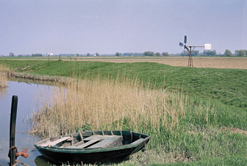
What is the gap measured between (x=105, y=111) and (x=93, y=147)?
2.55 m

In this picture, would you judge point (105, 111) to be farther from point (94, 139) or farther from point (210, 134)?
point (210, 134)

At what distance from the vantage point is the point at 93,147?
5684 millimetres

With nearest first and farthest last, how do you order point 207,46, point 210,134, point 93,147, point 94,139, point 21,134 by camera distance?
Result: point 93,147, point 94,139, point 210,134, point 21,134, point 207,46

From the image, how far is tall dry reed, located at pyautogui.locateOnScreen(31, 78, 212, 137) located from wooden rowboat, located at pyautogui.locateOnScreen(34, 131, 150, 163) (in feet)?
3.58

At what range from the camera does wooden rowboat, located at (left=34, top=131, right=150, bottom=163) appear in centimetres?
546

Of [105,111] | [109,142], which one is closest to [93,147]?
[109,142]

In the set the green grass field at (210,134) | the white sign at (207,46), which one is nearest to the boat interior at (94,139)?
the green grass field at (210,134)

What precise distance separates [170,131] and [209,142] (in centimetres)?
109

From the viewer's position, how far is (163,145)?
6.57m

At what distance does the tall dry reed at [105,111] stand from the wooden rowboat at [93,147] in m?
1.09

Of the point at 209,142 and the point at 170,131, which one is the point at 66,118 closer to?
the point at 170,131

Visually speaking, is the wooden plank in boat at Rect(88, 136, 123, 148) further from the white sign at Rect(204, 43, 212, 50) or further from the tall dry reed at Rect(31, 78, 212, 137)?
the white sign at Rect(204, 43, 212, 50)

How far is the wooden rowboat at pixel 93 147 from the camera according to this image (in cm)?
546

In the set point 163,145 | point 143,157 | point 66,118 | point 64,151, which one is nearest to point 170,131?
point 163,145
